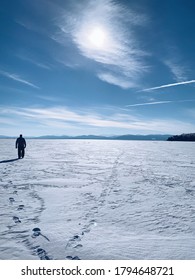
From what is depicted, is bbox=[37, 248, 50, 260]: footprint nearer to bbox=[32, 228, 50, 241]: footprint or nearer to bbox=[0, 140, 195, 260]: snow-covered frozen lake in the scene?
bbox=[0, 140, 195, 260]: snow-covered frozen lake

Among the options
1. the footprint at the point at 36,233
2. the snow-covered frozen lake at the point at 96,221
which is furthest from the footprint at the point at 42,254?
the footprint at the point at 36,233

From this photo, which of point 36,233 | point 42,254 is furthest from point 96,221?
point 42,254

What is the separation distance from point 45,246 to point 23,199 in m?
2.57

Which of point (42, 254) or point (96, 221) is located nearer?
point (42, 254)

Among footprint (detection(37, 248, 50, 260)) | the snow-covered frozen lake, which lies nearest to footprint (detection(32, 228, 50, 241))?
the snow-covered frozen lake

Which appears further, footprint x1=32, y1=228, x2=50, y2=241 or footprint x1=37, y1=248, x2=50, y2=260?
footprint x1=32, y1=228, x2=50, y2=241

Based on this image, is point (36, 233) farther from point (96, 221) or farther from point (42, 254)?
point (96, 221)

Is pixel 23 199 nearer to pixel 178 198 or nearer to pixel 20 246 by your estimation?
pixel 20 246

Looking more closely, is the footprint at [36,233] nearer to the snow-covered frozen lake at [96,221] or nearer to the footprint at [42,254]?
the snow-covered frozen lake at [96,221]

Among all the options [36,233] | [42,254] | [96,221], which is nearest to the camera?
[42,254]

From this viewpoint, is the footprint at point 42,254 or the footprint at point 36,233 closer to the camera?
the footprint at point 42,254

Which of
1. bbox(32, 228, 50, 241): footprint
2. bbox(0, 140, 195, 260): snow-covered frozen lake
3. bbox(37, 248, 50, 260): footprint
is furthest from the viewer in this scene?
bbox(32, 228, 50, 241): footprint
